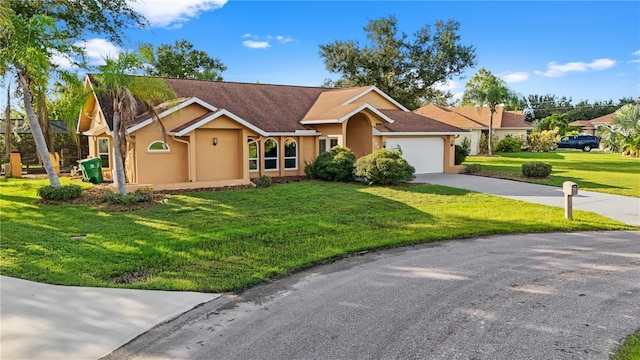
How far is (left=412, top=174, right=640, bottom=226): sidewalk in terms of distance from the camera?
12867mm

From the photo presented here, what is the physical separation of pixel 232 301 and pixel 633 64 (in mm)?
35964

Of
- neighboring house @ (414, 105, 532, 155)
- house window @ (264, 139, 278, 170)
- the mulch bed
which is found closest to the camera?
the mulch bed

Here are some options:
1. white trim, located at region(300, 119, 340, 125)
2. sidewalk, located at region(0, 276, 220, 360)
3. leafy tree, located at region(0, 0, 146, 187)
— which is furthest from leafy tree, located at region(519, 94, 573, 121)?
sidewalk, located at region(0, 276, 220, 360)

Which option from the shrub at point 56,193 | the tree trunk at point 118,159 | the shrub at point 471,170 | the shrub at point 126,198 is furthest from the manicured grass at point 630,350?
the shrub at point 471,170

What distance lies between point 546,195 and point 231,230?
38.8 ft

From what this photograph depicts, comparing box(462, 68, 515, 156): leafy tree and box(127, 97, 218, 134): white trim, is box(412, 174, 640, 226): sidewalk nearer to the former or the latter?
box(127, 97, 218, 134): white trim

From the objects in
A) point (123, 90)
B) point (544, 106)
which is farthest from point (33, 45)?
point (544, 106)

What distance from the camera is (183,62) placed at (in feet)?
132

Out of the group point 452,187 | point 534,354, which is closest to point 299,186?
point 452,187

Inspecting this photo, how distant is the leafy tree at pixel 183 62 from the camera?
3912 centimetres

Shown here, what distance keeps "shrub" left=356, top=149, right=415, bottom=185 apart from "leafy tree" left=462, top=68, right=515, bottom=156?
77.8 feet

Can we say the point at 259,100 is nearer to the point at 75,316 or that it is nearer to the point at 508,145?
the point at 75,316

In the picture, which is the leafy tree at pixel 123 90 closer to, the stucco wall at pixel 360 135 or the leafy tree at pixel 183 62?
the stucco wall at pixel 360 135

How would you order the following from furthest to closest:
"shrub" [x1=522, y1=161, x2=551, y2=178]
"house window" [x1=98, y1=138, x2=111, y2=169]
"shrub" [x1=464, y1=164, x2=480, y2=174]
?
"shrub" [x1=464, y1=164, x2=480, y2=174] < "house window" [x1=98, y1=138, x2=111, y2=169] < "shrub" [x1=522, y1=161, x2=551, y2=178]
